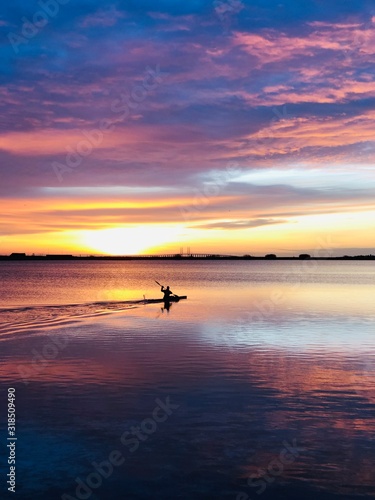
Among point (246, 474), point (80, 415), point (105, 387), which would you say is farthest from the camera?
point (105, 387)

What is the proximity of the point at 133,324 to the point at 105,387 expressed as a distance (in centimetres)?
2331

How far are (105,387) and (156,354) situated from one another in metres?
8.51

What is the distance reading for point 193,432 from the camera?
1730cm

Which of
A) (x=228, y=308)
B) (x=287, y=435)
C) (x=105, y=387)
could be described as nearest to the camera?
(x=287, y=435)

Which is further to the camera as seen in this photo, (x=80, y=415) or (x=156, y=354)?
(x=156, y=354)

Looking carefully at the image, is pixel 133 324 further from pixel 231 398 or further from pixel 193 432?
pixel 193 432

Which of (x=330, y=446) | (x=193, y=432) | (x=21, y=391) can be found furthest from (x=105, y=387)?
(x=330, y=446)

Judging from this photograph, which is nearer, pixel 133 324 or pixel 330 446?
pixel 330 446

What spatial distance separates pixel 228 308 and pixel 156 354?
30957mm

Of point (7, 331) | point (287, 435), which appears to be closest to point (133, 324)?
point (7, 331)

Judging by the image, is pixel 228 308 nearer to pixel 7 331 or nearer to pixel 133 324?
pixel 133 324

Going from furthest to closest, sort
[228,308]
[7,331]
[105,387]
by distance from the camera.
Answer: [228,308] → [7,331] → [105,387]

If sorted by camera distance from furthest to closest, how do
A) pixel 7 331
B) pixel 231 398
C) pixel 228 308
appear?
pixel 228 308 → pixel 7 331 → pixel 231 398

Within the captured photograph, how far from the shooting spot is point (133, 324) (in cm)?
4644
